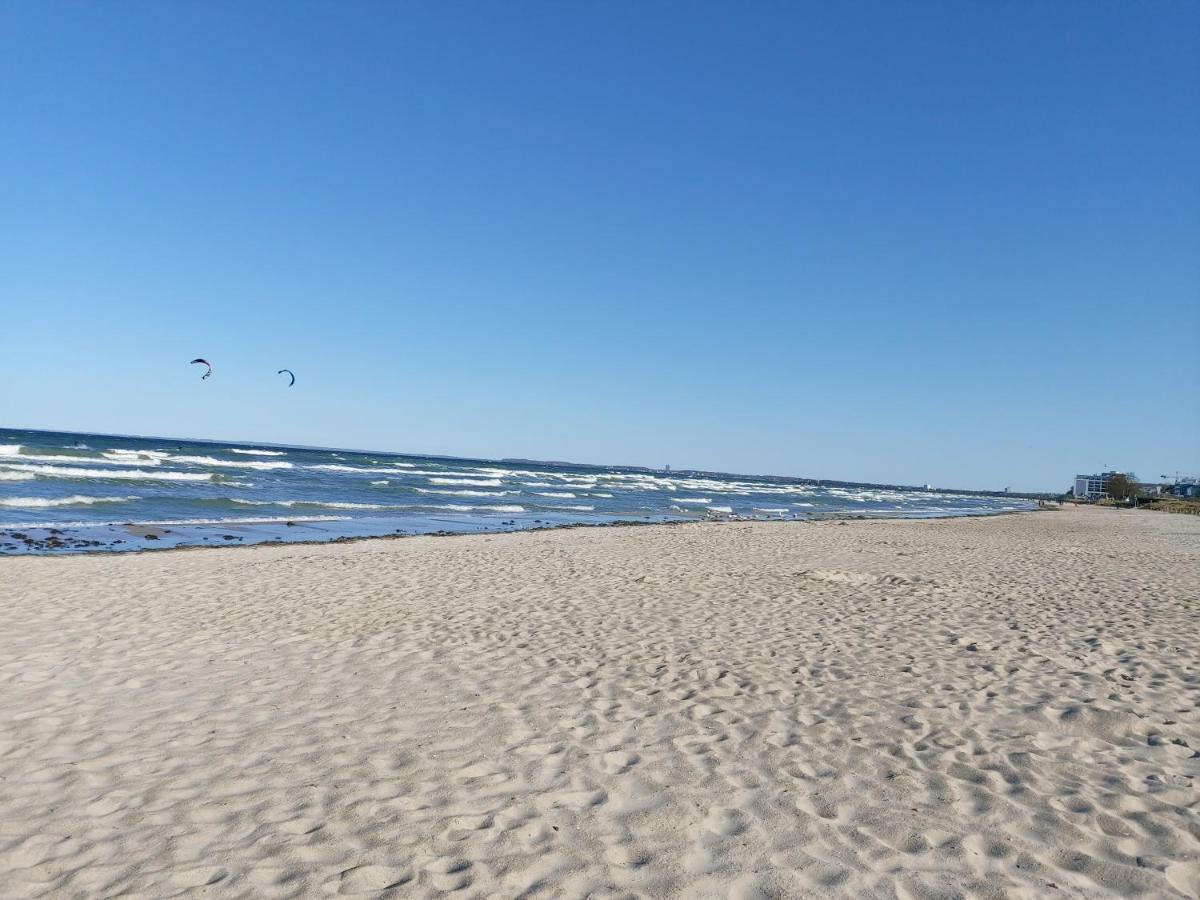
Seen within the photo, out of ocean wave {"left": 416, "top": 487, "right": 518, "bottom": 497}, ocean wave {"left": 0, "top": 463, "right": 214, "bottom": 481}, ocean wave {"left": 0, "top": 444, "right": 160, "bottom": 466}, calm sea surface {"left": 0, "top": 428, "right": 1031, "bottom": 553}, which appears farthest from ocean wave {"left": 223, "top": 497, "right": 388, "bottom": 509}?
ocean wave {"left": 0, "top": 444, "right": 160, "bottom": 466}

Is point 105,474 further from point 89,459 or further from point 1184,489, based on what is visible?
point 1184,489

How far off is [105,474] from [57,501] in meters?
11.8

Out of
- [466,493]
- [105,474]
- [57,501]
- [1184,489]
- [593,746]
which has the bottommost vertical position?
[57,501]

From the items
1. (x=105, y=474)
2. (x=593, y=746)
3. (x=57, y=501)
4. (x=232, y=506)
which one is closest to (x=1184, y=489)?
(x=232, y=506)

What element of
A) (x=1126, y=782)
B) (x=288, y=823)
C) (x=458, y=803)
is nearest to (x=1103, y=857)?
(x=1126, y=782)

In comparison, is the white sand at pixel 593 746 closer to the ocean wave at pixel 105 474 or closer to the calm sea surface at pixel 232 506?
the calm sea surface at pixel 232 506

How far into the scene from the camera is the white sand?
344 cm

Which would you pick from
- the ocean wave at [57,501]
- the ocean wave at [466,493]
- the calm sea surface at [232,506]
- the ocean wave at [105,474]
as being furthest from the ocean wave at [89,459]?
the ocean wave at [57,501]

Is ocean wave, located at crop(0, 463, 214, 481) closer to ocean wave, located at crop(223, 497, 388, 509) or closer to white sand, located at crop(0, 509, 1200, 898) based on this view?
ocean wave, located at crop(223, 497, 388, 509)

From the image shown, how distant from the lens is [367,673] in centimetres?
654

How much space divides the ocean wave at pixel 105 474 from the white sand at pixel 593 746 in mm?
27528

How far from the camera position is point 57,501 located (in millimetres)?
24391

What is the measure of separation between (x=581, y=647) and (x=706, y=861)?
4.06m

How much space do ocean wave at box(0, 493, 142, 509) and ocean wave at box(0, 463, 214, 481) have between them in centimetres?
808
